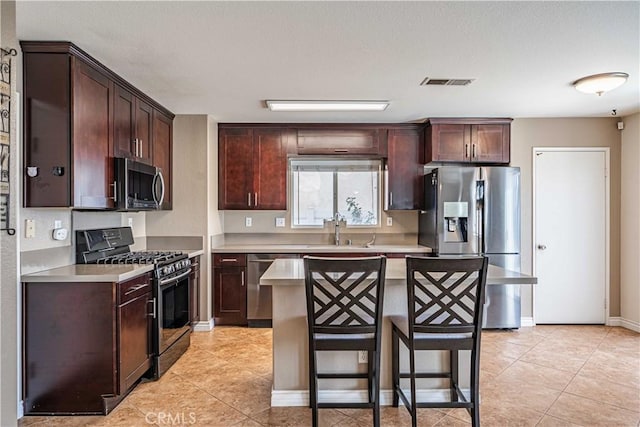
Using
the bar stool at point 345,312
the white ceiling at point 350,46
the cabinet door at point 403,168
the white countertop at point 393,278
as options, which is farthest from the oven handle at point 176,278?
the cabinet door at point 403,168

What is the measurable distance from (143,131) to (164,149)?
53 cm

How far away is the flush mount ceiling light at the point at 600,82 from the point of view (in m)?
2.98

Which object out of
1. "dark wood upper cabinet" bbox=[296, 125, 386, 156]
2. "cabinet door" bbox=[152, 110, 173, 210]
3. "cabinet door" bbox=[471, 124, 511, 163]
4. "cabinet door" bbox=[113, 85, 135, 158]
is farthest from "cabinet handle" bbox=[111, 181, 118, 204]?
Answer: "cabinet door" bbox=[471, 124, 511, 163]

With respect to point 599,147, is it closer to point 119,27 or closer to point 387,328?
point 387,328

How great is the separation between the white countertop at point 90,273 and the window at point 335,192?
2454mm

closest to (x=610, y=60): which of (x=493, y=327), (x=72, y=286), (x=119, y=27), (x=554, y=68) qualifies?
(x=554, y=68)

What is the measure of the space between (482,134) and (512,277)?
8.45 feet

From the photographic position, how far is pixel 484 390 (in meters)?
2.81

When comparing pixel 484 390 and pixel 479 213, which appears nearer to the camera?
pixel 484 390

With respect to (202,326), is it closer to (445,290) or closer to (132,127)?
(132,127)

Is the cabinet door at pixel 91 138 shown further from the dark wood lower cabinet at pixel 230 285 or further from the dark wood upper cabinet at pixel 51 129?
the dark wood lower cabinet at pixel 230 285

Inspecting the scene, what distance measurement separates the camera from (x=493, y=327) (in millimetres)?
4203

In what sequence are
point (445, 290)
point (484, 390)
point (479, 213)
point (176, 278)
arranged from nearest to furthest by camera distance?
point (445, 290) → point (484, 390) → point (176, 278) → point (479, 213)

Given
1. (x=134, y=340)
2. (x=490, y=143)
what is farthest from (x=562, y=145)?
(x=134, y=340)
